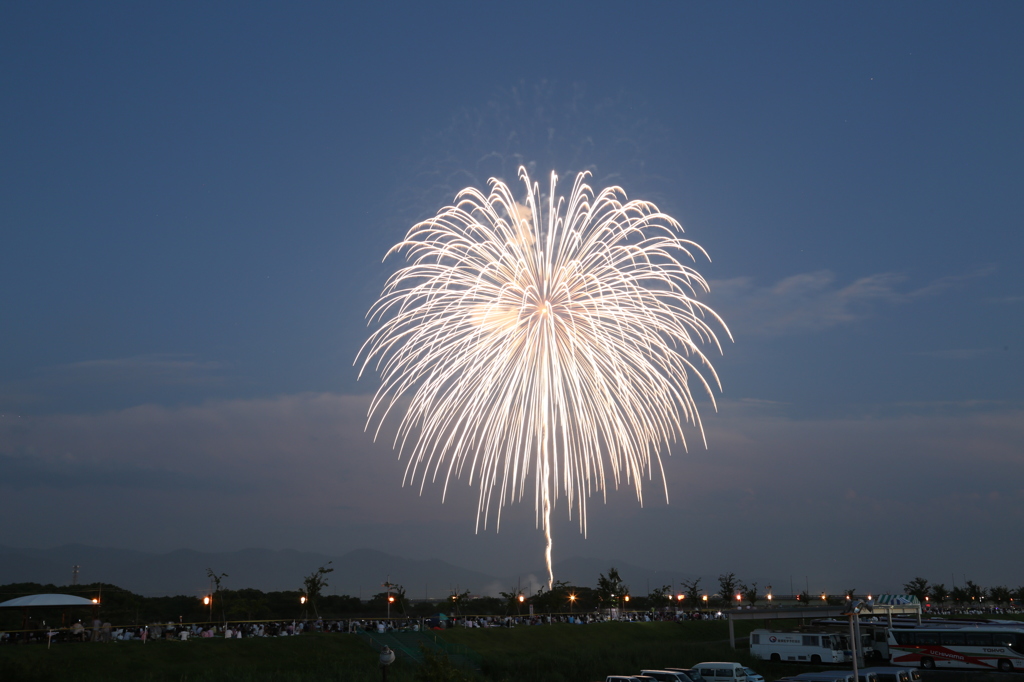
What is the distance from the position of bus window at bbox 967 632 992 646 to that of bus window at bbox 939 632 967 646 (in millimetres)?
263

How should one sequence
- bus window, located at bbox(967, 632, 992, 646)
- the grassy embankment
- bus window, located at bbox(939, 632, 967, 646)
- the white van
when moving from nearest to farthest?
the grassy embankment, the white van, bus window, located at bbox(967, 632, 992, 646), bus window, located at bbox(939, 632, 967, 646)

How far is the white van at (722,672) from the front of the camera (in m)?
43.6

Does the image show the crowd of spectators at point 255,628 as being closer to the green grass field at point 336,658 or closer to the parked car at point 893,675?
the green grass field at point 336,658

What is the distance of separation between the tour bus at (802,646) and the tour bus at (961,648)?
3.37m

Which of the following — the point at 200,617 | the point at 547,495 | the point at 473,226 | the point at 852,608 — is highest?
the point at 473,226

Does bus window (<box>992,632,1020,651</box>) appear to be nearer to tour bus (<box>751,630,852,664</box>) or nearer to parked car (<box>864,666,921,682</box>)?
tour bus (<box>751,630,852,664</box>)

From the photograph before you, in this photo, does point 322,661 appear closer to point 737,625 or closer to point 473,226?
point 473,226

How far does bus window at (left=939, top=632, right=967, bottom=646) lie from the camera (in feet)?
163

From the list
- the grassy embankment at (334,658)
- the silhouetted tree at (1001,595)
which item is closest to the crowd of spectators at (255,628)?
the grassy embankment at (334,658)

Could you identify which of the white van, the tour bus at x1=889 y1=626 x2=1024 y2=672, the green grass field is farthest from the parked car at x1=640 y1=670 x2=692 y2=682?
the tour bus at x1=889 y1=626 x2=1024 y2=672

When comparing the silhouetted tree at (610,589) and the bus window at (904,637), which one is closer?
the bus window at (904,637)

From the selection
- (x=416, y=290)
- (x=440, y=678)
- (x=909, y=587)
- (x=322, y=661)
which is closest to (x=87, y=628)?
(x=322, y=661)

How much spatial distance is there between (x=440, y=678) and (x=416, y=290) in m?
21.0

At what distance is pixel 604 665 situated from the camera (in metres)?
50.3
